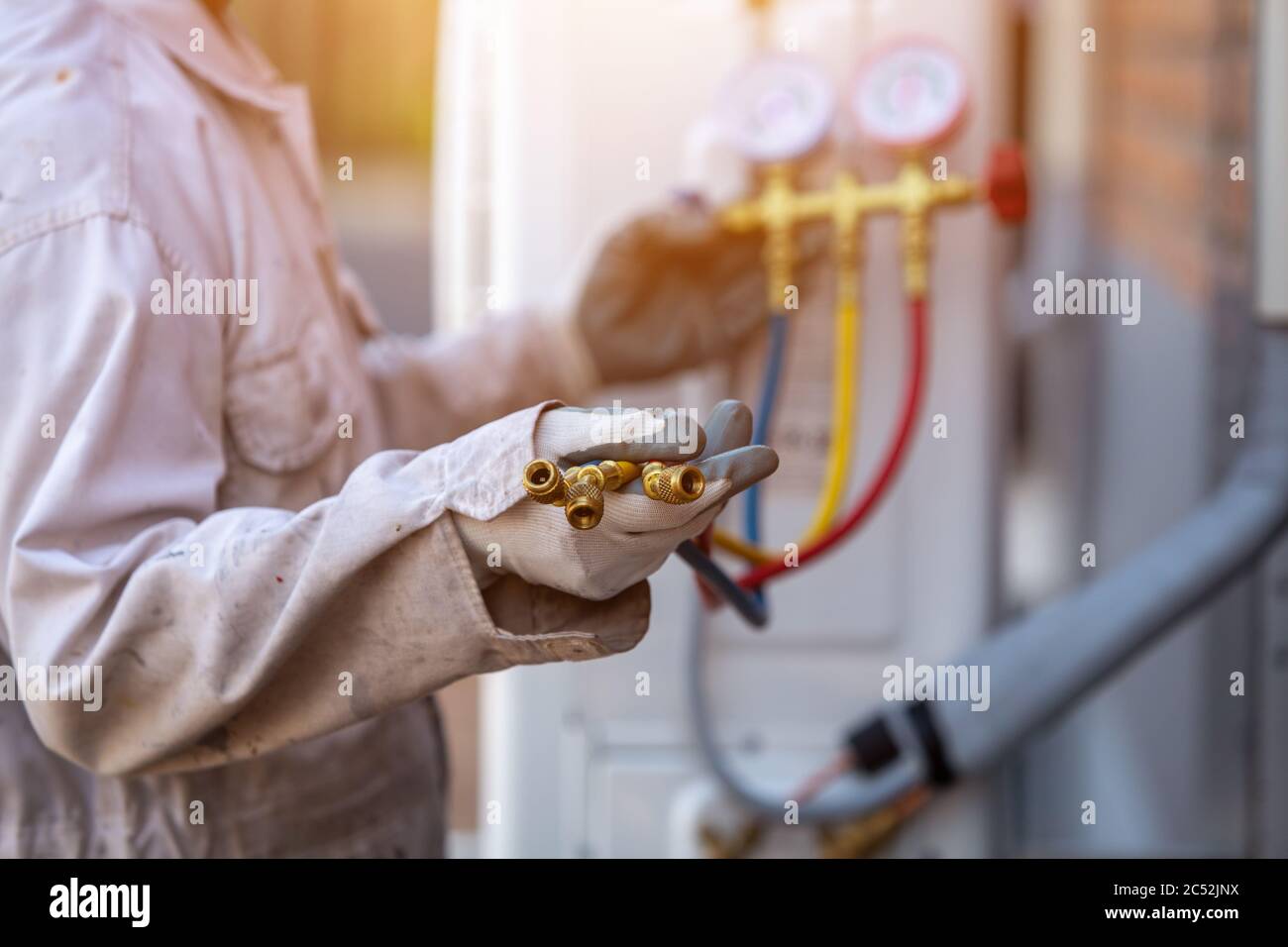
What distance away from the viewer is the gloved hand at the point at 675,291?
123cm

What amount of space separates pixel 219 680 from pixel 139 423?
16 cm

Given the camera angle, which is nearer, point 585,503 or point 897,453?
point 585,503

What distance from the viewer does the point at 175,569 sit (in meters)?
0.69

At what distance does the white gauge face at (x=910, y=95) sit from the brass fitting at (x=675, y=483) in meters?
0.71

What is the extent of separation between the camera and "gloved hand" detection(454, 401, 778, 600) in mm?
583

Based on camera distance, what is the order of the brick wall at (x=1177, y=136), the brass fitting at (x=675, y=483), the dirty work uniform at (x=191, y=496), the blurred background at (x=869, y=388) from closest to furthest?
1. the brass fitting at (x=675, y=483)
2. the dirty work uniform at (x=191, y=496)
3. the blurred background at (x=869, y=388)
4. the brick wall at (x=1177, y=136)

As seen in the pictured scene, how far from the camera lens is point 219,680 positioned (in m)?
0.69

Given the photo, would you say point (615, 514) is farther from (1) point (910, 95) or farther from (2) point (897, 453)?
(1) point (910, 95)

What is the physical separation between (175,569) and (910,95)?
0.83 metres

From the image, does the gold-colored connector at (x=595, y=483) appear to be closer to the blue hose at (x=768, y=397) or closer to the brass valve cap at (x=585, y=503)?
the brass valve cap at (x=585, y=503)

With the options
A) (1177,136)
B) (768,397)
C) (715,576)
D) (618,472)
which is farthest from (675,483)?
(1177,136)

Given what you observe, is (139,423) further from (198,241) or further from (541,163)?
(541,163)

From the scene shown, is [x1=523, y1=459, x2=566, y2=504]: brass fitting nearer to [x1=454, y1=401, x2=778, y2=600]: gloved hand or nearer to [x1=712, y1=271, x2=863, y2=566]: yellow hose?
[x1=454, y1=401, x2=778, y2=600]: gloved hand

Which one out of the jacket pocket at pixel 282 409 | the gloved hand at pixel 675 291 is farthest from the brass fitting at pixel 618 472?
the gloved hand at pixel 675 291
